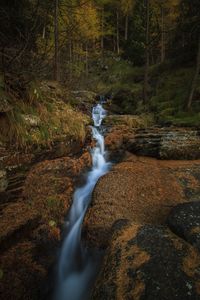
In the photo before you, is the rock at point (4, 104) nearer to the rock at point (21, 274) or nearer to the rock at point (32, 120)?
the rock at point (32, 120)

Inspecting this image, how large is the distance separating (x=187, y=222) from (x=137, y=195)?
1.70 m

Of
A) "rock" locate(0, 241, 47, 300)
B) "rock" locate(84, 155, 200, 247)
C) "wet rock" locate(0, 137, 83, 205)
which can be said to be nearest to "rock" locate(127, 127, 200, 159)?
"rock" locate(84, 155, 200, 247)

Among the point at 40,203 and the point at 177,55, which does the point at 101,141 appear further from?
the point at 177,55

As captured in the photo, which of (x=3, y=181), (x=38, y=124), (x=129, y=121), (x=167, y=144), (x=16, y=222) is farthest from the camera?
(x=129, y=121)

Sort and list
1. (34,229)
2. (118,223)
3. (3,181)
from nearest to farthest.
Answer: (118,223) → (34,229) → (3,181)

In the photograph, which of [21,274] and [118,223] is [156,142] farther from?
[21,274]

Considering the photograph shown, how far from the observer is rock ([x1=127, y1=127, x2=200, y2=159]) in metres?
7.54

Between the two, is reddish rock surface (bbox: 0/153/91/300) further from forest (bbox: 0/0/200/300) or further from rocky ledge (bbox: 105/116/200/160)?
rocky ledge (bbox: 105/116/200/160)

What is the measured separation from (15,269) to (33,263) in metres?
0.28

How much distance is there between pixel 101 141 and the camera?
880 cm

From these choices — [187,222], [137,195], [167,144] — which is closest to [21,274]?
[187,222]

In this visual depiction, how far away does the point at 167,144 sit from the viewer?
769 centimetres

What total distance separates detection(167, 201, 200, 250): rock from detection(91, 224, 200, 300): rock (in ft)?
Answer: 0.53

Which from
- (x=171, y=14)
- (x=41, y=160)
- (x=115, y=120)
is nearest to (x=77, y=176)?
(x=41, y=160)
